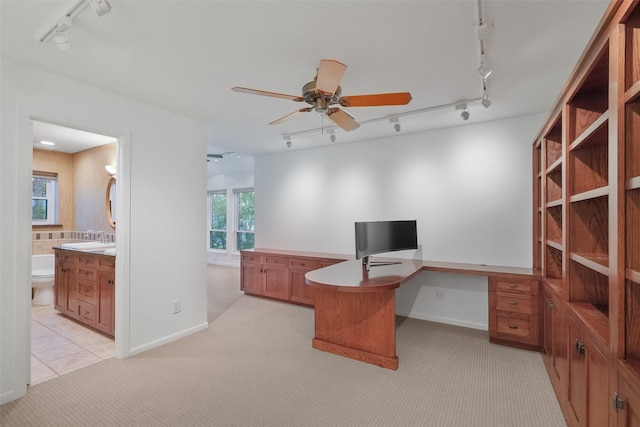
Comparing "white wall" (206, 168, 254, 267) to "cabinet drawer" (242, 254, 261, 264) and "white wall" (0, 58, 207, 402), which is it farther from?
"white wall" (0, 58, 207, 402)

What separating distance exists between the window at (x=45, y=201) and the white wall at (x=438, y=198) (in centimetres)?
419

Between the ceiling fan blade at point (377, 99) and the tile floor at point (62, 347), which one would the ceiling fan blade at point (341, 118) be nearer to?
the ceiling fan blade at point (377, 99)

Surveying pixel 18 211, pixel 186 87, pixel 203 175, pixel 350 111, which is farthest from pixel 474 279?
pixel 18 211

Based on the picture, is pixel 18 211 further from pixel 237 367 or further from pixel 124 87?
pixel 237 367

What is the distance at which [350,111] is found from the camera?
3.44 m

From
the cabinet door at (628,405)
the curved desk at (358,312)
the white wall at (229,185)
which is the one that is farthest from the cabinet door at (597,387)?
the white wall at (229,185)

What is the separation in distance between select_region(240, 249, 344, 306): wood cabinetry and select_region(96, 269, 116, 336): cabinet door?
7.22 ft

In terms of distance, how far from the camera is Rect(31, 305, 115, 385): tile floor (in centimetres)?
276

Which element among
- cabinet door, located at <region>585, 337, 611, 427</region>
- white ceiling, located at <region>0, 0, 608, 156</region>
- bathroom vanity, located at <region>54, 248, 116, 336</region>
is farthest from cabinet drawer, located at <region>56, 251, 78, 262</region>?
cabinet door, located at <region>585, 337, 611, 427</region>

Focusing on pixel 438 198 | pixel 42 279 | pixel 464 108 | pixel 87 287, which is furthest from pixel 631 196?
pixel 42 279

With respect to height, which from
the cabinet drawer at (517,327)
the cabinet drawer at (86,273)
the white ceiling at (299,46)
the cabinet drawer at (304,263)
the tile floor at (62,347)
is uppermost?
the white ceiling at (299,46)

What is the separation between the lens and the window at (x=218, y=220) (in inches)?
326

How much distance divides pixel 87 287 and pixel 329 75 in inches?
147

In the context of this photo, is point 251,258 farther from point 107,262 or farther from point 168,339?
Result: point 107,262
